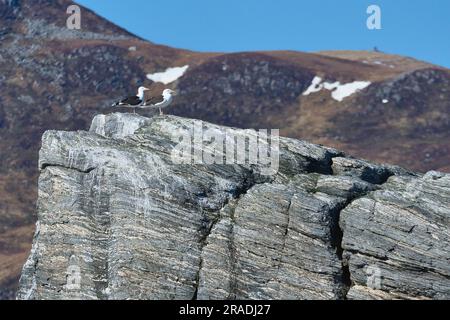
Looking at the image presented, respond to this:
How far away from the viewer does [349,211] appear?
1294 inches

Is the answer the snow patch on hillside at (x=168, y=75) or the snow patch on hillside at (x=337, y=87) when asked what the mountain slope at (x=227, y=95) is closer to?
the snow patch on hillside at (x=337, y=87)

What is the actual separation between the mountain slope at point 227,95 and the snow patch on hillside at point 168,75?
1.20 metres

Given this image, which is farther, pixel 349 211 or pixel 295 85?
pixel 295 85

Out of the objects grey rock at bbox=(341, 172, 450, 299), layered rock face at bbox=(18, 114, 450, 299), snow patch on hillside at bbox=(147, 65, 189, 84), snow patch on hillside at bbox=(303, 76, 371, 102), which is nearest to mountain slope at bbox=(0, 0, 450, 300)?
snow patch on hillside at bbox=(303, 76, 371, 102)

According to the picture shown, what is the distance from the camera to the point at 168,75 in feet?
603

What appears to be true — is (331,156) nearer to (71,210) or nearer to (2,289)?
(71,210)

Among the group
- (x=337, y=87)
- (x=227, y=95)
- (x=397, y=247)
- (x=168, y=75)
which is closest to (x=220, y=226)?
(x=397, y=247)

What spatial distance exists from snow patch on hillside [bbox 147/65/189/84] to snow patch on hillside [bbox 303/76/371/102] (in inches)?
977

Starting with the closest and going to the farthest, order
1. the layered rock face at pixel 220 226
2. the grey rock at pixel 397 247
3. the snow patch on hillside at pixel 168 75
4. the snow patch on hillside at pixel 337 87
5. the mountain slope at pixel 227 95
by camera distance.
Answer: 1. the grey rock at pixel 397 247
2. the layered rock face at pixel 220 226
3. the mountain slope at pixel 227 95
4. the snow patch on hillside at pixel 168 75
5. the snow patch on hillside at pixel 337 87

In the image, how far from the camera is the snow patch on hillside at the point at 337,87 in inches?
7259

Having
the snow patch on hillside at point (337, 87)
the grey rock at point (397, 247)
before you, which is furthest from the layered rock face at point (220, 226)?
the snow patch on hillside at point (337, 87)

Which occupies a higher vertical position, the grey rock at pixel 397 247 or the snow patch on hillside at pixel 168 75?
the snow patch on hillside at pixel 168 75
